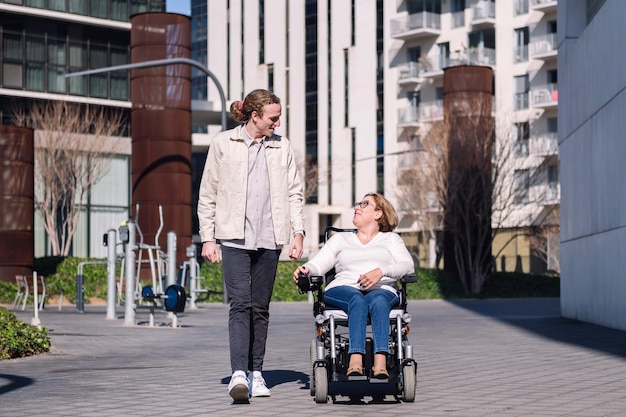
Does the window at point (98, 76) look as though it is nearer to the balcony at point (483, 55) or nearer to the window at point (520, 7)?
the balcony at point (483, 55)

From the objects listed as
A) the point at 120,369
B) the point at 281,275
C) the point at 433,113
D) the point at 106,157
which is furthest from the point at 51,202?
the point at 120,369

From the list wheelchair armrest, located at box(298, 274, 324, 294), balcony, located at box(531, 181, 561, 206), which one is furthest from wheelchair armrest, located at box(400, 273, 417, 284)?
balcony, located at box(531, 181, 561, 206)

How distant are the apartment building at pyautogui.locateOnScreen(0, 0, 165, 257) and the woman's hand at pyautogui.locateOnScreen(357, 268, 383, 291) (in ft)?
144

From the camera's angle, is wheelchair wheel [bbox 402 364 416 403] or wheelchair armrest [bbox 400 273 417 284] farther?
wheelchair armrest [bbox 400 273 417 284]

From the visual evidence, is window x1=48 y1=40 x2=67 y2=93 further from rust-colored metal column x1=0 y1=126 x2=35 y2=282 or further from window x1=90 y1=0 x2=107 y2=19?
rust-colored metal column x1=0 y1=126 x2=35 y2=282

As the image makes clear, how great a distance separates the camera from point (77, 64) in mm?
53688

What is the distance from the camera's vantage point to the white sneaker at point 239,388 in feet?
27.6

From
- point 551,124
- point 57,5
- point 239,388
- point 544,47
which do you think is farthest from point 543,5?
point 239,388

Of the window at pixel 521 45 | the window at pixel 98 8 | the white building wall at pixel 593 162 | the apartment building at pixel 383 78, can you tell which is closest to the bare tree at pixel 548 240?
the apartment building at pixel 383 78

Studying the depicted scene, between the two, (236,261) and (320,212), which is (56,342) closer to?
(236,261)

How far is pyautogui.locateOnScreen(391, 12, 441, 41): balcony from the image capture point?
75312 mm

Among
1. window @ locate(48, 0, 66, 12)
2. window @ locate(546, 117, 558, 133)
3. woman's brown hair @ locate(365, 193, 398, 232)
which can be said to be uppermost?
window @ locate(48, 0, 66, 12)

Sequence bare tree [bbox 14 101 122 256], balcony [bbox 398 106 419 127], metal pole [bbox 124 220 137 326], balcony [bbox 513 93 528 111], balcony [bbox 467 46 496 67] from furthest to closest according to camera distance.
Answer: balcony [bbox 398 106 419 127], balcony [bbox 467 46 496 67], balcony [bbox 513 93 528 111], bare tree [bbox 14 101 122 256], metal pole [bbox 124 220 137 326]

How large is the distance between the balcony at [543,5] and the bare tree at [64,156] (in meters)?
28.1
